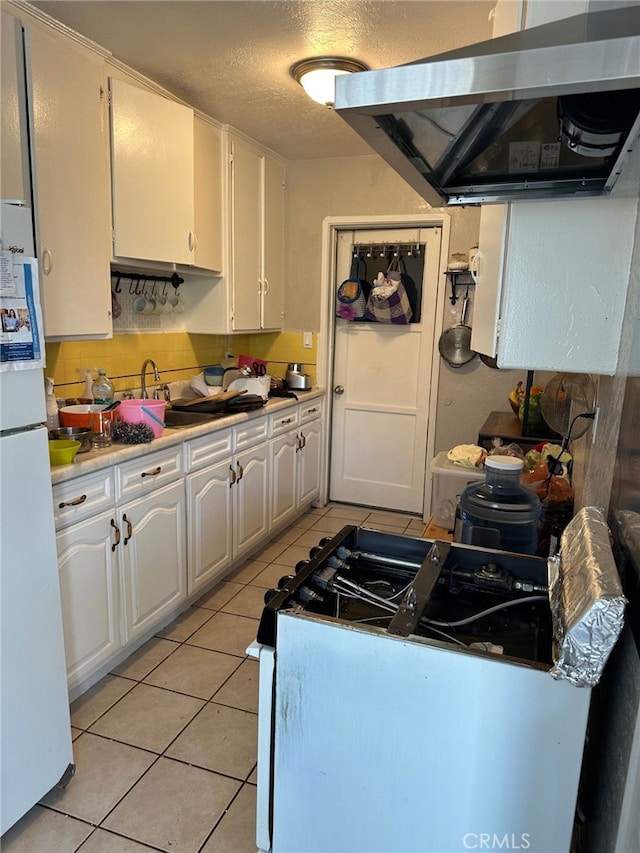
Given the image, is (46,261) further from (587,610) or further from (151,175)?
(587,610)

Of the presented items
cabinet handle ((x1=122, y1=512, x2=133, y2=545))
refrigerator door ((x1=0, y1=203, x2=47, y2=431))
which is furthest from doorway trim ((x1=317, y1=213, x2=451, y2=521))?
refrigerator door ((x1=0, y1=203, x2=47, y2=431))

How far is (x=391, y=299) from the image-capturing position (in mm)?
3904

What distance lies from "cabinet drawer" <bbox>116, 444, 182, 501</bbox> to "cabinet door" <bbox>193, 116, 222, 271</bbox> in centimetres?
113

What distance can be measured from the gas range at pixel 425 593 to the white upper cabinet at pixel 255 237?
2.41 meters

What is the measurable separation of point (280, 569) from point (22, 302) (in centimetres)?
227

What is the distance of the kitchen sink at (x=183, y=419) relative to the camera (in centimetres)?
284

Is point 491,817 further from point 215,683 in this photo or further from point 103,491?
point 103,491

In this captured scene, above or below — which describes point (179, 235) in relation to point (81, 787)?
above

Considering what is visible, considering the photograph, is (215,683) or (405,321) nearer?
(215,683)

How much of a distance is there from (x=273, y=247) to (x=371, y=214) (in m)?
0.71

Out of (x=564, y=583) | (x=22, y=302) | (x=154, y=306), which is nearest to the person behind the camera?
(x=564, y=583)

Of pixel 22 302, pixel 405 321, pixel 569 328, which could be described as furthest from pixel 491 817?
pixel 405 321

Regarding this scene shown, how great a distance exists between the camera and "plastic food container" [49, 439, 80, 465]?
1.97 metres

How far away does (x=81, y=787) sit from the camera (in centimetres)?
180
